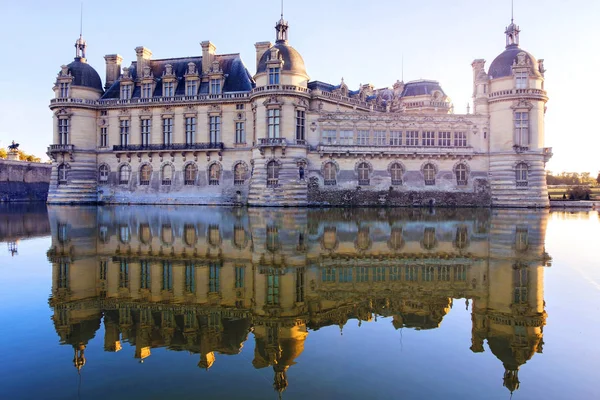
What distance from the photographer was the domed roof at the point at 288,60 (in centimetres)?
4312

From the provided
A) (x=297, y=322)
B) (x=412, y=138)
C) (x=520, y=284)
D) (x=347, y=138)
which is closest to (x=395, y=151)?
(x=412, y=138)

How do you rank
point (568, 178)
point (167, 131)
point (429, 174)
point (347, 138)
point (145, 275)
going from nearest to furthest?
point (145, 275), point (347, 138), point (429, 174), point (167, 131), point (568, 178)

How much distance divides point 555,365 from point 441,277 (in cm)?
572

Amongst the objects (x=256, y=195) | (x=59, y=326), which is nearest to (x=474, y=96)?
(x=256, y=195)

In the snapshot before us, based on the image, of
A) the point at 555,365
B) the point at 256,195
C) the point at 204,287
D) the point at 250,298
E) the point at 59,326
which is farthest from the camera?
the point at 256,195

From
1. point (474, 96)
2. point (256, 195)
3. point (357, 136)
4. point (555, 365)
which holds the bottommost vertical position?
point (555, 365)

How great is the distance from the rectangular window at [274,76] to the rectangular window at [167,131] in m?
13.3

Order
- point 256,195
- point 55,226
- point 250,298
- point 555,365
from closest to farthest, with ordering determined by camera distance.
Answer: point 555,365 < point 250,298 < point 55,226 < point 256,195

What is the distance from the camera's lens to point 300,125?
145 feet

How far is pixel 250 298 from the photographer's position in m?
10.0

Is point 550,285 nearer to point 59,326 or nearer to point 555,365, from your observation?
point 555,365

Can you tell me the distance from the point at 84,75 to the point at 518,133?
→ 152 ft

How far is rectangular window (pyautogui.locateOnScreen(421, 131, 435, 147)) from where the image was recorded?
4625 cm

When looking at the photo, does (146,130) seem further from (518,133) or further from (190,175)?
(518,133)
